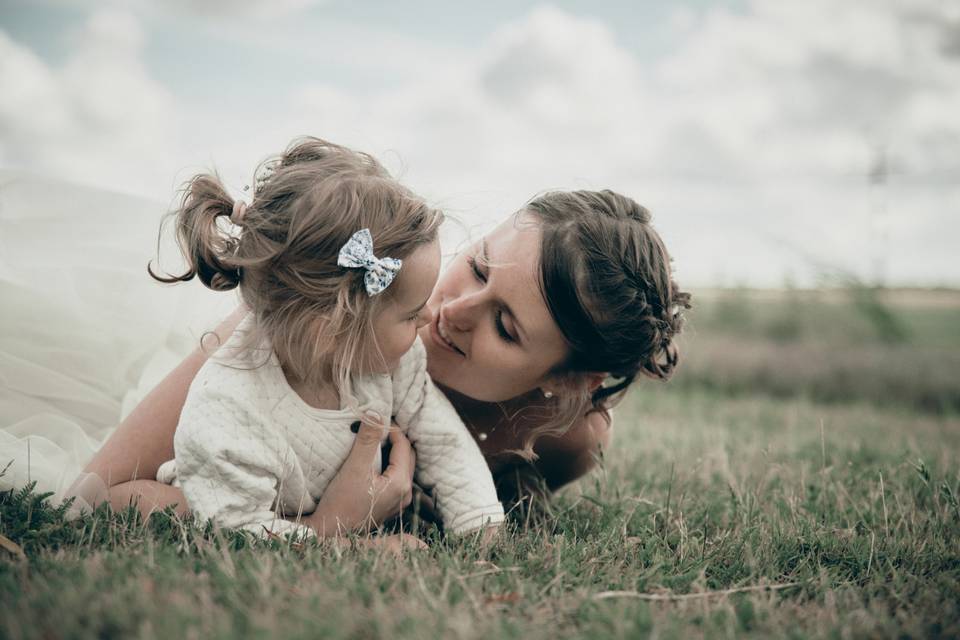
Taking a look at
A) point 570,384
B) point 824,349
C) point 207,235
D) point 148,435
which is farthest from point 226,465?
point 824,349

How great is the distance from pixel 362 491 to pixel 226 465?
16.6 inches

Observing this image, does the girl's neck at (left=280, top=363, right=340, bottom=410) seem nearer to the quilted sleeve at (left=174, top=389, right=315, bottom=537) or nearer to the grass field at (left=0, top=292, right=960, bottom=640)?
the quilted sleeve at (left=174, top=389, right=315, bottom=537)

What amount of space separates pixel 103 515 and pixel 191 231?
2.75 feet

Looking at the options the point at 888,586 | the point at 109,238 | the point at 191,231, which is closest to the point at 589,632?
the point at 888,586

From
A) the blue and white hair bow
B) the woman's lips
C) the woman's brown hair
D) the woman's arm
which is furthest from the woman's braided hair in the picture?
the woman's arm

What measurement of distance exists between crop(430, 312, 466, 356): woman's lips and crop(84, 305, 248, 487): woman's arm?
0.73 meters

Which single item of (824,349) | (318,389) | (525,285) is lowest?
(824,349)

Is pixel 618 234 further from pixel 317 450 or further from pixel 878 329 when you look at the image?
pixel 878 329

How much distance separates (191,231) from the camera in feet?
7.29

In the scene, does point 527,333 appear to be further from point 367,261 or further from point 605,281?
point 367,261

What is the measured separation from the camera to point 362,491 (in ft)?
7.43

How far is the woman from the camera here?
2355 millimetres

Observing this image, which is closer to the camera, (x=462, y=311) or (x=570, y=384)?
(x=462, y=311)

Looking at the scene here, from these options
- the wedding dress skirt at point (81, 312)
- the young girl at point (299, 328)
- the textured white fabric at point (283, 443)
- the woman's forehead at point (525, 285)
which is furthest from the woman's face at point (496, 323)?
the wedding dress skirt at point (81, 312)
